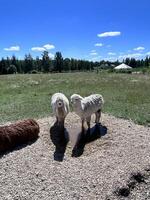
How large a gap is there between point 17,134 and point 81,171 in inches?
97.4

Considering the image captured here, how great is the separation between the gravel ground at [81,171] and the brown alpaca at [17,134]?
0.85 feet

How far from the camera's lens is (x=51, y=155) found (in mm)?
8008

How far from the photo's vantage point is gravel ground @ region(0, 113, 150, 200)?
6.33m

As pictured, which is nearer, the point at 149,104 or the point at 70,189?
the point at 70,189

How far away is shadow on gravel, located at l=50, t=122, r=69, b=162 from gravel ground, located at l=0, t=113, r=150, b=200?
0.14m

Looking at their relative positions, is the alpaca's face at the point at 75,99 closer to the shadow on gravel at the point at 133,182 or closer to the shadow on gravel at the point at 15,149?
the shadow on gravel at the point at 15,149

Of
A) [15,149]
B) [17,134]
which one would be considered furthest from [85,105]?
[15,149]

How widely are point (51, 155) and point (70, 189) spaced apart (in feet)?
5.86

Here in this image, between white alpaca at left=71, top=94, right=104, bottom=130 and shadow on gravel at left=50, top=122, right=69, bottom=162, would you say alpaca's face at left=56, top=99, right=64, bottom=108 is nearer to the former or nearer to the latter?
white alpaca at left=71, top=94, right=104, bottom=130

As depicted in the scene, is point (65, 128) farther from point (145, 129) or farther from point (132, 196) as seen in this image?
point (132, 196)

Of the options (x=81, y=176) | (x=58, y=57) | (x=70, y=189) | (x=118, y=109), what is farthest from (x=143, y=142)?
(x=58, y=57)

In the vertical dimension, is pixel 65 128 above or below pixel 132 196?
above

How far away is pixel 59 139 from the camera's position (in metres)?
9.14

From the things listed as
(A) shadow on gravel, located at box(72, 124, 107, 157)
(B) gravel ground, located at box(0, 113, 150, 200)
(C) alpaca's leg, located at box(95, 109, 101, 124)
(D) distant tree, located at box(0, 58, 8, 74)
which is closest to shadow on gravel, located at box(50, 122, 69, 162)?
(B) gravel ground, located at box(0, 113, 150, 200)
